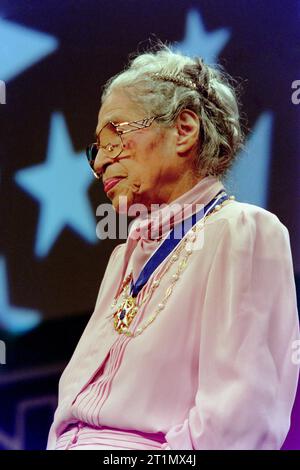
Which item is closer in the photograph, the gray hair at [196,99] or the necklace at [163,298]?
the necklace at [163,298]

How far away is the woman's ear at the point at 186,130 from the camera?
1815 mm

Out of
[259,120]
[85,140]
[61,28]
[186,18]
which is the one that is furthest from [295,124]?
[61,28]

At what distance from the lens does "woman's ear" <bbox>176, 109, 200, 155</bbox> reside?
1.82 metres

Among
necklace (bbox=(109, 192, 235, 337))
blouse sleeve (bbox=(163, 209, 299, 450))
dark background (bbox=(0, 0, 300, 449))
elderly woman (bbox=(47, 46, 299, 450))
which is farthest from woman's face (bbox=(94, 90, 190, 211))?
dark background (bbox=(0, 0, 300, 449))

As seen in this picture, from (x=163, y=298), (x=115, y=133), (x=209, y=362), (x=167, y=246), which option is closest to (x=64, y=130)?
(x=115, y=133)

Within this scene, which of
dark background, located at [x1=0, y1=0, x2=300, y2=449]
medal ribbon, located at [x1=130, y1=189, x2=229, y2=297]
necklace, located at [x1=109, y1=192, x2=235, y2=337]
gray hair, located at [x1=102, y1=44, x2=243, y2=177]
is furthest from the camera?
dark background, located at [x1=0, y1=0, x2=300, y2=449]

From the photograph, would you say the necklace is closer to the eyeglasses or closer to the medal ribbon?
the medal ribbon

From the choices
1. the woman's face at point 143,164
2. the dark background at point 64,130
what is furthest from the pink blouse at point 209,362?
the dark background at point 64,130

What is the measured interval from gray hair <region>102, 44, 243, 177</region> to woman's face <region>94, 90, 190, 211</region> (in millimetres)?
36

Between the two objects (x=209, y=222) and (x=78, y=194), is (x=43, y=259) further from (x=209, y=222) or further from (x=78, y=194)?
(x=209, y=222)

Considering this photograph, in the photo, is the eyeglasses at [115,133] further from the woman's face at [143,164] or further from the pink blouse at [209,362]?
the pink blouse at [209,362]

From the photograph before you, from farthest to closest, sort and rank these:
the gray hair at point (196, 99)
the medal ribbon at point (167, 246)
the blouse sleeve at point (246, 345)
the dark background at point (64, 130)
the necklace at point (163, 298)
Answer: the dark background at point (64, 130), the gray hair at point (196, 99), the medal ribbon at point (167, 246), the necklace at point (163, 298), the blouse sleeve at point (246, 345)

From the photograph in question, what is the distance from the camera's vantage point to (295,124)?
223 centimetres

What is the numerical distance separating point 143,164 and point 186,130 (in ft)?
0.44
